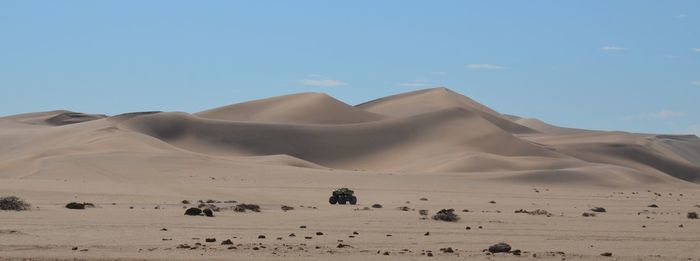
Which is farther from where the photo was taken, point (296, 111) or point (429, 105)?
point (429, 105)

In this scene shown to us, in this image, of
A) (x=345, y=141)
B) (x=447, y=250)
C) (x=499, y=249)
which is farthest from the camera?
(x=345, y=141)

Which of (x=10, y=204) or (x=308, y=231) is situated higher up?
(x=10, y=204)

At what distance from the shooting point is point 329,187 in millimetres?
62094

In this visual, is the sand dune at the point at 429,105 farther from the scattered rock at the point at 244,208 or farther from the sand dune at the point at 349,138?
the scattered rock at the point at 244,208

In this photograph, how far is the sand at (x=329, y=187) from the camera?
21.4 meters

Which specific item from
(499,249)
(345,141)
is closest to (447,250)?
(499,249)

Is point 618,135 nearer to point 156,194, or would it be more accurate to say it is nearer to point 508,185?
point 508,185

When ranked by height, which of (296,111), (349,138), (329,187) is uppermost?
(296,111)

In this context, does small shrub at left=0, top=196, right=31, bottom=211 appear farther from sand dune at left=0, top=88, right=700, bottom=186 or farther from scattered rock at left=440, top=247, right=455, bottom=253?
sand dune at left=0, top=88, right=700, bottom=186

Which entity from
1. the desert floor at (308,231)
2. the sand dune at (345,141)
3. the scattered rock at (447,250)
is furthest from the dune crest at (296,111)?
the scattered rock at (447,250)

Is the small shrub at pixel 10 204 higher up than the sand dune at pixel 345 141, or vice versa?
the sand dune at pixel 345 141

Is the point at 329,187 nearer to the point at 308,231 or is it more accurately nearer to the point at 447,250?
the point at 308,231

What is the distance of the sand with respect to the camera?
21.4m

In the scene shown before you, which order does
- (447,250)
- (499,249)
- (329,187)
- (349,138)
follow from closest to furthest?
(499,249), (447,250), (329,187), (349,138)
